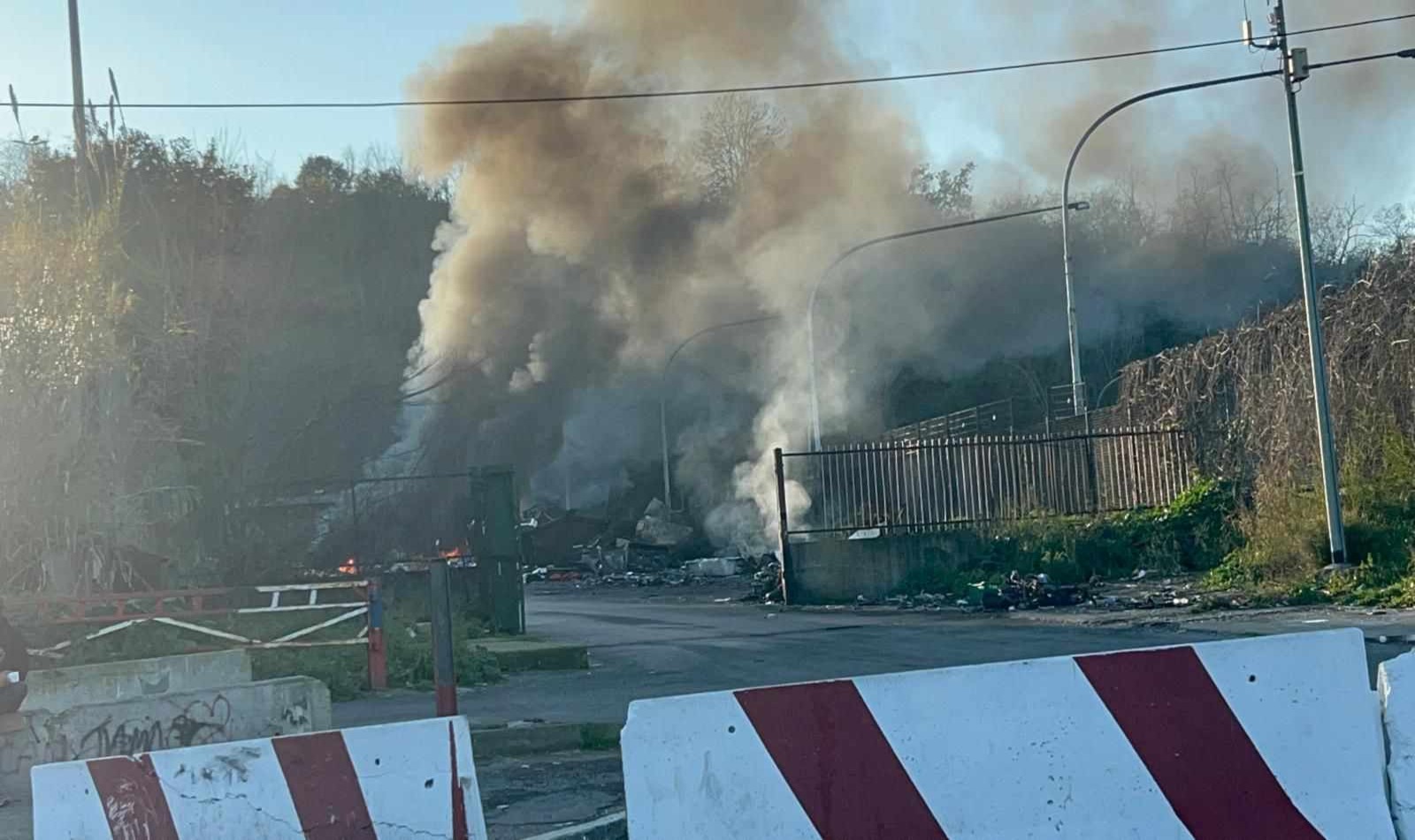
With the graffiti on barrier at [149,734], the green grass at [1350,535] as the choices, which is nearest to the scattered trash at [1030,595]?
the green grass at [1350,535]

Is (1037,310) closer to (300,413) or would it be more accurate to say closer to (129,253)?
(300,413)

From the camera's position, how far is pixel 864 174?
3497cm

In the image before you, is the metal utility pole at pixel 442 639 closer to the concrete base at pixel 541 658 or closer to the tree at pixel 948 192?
the concrete base at pixel 541 658

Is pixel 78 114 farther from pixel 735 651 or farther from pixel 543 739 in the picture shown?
pixel 543 739

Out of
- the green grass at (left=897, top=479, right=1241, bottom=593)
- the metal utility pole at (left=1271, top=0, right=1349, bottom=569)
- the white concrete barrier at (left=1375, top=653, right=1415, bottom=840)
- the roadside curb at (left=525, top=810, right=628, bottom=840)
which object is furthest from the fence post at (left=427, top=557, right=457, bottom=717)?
the green grass at (left=897, top=479, right=1241, bottom=593)

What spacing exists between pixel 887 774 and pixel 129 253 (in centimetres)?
1531

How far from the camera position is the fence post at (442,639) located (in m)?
6.54

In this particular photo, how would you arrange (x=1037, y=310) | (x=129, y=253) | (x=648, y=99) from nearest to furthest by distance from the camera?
1. (x=129, y=253)
2. (x=648, y=99)
3. (x=1037, y=310)

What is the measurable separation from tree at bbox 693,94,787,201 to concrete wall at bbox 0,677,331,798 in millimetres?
29516

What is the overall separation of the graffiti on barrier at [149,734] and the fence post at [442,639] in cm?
145

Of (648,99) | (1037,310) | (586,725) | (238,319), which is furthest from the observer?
(1037,310)

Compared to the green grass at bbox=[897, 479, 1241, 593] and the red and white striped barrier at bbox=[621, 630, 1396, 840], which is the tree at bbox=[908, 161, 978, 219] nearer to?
the green grass at bbox=[897, 479, 1241, 593]

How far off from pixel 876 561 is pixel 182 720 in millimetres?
16432

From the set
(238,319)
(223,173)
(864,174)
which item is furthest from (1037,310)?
(238,319)
